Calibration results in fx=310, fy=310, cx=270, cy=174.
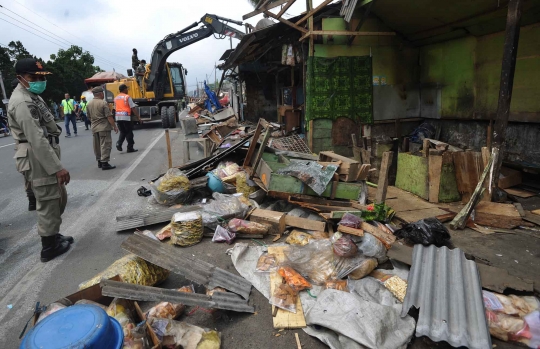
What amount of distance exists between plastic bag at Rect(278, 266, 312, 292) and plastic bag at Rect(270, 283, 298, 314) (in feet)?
0.19

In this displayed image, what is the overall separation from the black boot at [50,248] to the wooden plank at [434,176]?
17.4 ft

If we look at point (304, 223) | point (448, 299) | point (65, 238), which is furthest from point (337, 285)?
point (65, 238)

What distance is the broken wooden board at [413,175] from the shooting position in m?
5.17

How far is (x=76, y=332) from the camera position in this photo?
4.76 feet

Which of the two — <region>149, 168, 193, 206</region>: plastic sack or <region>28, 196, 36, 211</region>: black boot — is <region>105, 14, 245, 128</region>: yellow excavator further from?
<region>28, 196, 36, 211</region>: black boot

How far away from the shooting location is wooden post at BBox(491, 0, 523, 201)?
399 cm

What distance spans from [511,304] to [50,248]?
454 centimetres

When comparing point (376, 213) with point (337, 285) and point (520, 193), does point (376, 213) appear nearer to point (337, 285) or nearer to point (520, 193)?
point (337, 285)

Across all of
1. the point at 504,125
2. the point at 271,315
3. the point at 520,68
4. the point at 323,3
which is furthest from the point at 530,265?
the point at 323,3

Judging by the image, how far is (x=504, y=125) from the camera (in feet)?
13.6

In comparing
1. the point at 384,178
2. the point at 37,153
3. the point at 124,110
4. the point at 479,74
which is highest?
the point at 479,74

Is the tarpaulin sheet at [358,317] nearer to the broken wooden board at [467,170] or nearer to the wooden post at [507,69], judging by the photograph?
the wooden post at [507,69]

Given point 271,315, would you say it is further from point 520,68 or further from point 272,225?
point 520,68

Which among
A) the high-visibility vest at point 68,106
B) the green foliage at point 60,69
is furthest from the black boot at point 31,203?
the green foliage at point 60,69
